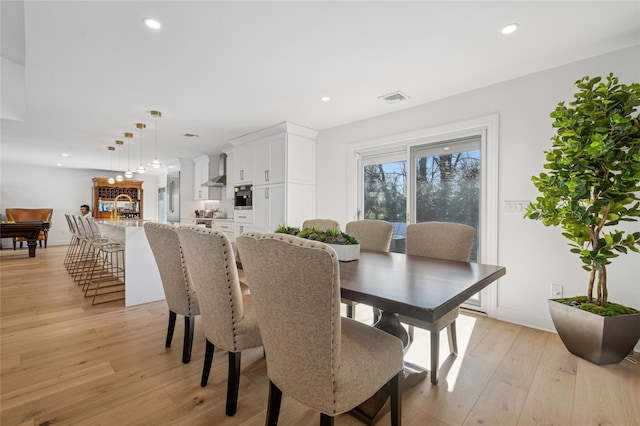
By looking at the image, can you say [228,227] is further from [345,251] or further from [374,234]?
[345,251]

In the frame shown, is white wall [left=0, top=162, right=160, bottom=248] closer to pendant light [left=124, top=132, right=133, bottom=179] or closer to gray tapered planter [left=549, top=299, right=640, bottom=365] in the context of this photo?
pendant light [left=124, top=132, right=133, bottom=179]

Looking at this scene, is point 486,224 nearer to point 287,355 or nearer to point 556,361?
point 556,361

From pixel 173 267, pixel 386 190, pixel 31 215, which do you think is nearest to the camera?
pixel 173 267

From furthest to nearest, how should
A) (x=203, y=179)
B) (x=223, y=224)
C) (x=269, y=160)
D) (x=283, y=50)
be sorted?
(x=203, y=179) → (x=223, y=224) → (x=269, y=160) → (x=283, y=50)

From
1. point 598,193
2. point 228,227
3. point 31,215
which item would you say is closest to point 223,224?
point 228,227

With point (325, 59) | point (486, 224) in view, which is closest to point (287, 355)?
point (325, 59)

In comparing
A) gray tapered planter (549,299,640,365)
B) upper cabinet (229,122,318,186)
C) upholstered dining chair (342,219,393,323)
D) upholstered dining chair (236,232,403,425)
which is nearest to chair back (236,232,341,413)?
upholstered dining chair (236,232,403,425)

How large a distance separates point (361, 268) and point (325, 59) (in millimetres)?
1784

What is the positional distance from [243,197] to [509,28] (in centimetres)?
429

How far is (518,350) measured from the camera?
219cm

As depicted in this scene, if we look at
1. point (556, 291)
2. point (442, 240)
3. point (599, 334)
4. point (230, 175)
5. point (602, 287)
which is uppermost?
point (230, 175)

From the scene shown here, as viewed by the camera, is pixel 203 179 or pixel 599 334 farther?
pixel 203 179

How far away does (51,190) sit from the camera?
8.27 meters

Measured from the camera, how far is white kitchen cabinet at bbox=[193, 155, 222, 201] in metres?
6.39
